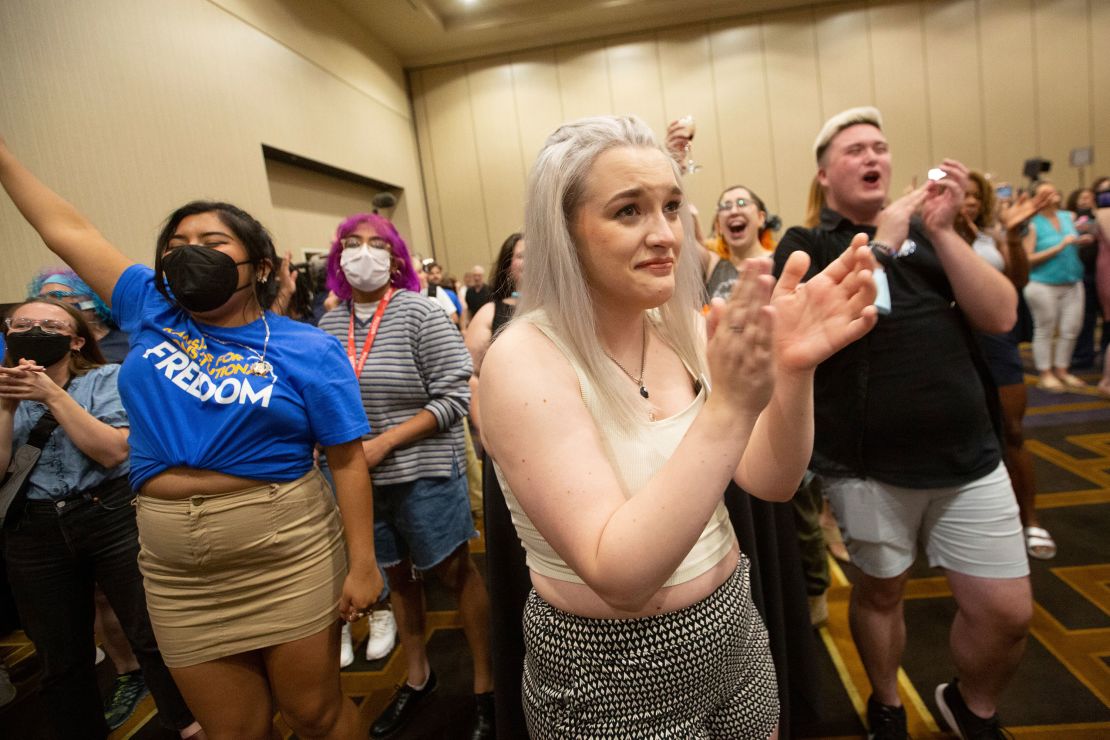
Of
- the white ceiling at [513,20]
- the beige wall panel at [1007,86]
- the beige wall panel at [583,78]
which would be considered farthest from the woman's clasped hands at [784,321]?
the beige wall panel at [1007,86]

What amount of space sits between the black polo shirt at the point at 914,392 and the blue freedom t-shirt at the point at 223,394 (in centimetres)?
130

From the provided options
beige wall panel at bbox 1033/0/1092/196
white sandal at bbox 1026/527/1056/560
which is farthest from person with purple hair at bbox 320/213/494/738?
beige wall panel at bbox 1033/0/1092/196

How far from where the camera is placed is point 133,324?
144 centimetres

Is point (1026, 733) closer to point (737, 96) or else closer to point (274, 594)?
point (274, 594)

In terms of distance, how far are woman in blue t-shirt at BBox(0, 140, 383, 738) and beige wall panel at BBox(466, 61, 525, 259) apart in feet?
26.7

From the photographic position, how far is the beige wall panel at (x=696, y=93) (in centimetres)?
904

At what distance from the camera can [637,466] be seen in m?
0.92

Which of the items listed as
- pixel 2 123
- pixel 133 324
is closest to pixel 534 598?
pixel 133 324

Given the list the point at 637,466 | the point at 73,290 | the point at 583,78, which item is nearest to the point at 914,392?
the point at 637,466

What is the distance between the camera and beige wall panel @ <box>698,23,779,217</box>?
8.95 m

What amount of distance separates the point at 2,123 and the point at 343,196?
14.7ft

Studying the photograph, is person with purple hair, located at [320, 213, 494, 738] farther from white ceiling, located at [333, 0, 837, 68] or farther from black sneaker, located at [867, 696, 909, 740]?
white ceiling, located at [333, 0, 837, 68]

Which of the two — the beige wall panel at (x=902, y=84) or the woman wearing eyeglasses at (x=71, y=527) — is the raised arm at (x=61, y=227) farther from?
the beige wall panel at (x=902, y=84)

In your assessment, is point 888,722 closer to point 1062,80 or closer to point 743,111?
point 743,111
